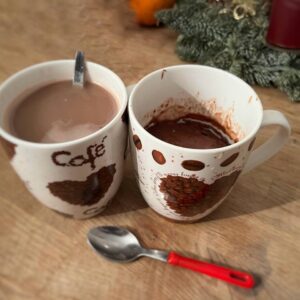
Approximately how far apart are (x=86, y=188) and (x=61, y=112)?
0.32 feet

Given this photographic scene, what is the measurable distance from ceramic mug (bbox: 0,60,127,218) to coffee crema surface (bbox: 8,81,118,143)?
0.04 ft

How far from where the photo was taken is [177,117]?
0.59 metres

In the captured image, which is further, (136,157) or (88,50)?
(88,50)

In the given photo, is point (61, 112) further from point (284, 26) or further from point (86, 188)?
point (284, 26)

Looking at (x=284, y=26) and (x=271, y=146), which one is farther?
(x=284, y=26)

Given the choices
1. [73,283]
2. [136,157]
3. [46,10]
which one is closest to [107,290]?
[73,283]

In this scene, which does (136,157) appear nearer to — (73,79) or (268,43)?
(73,79)

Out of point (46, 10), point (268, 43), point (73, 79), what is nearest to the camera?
point (73, 79)

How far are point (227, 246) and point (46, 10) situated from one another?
665 mm

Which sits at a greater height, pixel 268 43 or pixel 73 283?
pixel 268 43

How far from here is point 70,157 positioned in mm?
440

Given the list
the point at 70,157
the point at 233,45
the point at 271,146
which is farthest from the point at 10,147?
the point at 233,45

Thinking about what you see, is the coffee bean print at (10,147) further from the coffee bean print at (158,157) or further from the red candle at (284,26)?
the red candle at (284,26)

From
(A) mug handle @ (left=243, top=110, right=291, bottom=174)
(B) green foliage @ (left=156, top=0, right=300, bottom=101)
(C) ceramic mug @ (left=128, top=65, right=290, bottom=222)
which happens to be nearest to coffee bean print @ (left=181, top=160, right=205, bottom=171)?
(C) ceramic mug @ (left=128, top=65, right=290, bottom=222)
